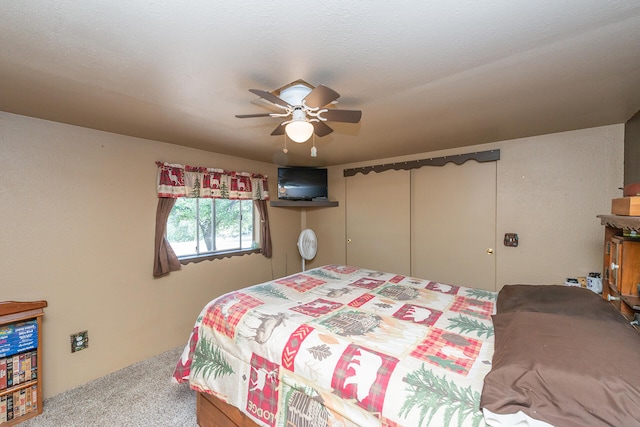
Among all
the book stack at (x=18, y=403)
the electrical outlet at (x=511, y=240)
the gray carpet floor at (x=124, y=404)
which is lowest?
the gray carpet floor at (x=124, y=404)

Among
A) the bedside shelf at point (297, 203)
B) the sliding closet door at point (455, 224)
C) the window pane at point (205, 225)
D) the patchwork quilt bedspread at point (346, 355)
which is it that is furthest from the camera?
the bedside shelf at point (297, 203)

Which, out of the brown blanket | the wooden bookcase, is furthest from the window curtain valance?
the brown blanket

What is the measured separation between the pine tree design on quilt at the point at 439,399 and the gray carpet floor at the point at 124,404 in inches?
67.0

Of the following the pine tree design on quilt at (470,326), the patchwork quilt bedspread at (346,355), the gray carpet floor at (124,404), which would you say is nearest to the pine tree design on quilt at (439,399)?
the patchwork quilt bedspread at (346,355)

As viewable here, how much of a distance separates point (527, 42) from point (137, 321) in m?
3.69

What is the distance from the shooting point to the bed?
3.01ft

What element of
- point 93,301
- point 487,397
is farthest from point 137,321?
point 487,397

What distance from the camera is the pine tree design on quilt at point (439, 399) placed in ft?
3.10

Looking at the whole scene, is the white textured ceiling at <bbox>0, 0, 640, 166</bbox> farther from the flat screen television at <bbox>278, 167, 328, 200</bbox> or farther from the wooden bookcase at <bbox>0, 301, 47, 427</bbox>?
the flat screen television at <bbox>278, 167, 328, 200</bbox>

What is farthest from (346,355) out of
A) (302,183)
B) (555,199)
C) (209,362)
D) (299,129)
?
(302,183)

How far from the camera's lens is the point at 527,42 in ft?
3.71

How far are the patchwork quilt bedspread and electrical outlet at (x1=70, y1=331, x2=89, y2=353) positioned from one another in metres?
1.16

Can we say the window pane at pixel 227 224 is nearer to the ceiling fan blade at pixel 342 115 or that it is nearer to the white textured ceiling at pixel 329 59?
the white textured ceiling at pixel 329 59

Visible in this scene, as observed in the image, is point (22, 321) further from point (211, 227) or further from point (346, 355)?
point (346, 355)
